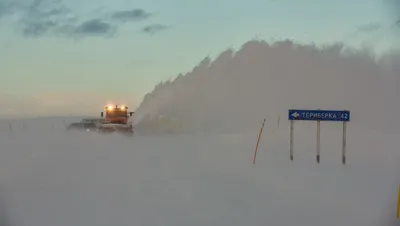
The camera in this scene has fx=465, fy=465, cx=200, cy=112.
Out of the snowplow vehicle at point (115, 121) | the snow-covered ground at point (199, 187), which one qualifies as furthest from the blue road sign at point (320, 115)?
the snowplow vehicle at point (115, 121)

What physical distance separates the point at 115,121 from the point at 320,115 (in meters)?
16.3

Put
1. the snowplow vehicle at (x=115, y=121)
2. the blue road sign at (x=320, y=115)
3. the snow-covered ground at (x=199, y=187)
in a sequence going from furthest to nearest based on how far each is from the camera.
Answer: the snowplow vehicle at (x=115, y=121), the blue road sign at (x=320, y=115), the snow-covered ground at (x=199, y=187)

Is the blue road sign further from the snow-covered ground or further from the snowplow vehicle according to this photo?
the snowplow vehicle

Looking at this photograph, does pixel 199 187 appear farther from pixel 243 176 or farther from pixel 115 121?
pixel 115 121

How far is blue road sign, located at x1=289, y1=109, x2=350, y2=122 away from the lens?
30.6 ft

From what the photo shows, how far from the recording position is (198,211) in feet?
19.0

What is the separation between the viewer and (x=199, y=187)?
280 inches

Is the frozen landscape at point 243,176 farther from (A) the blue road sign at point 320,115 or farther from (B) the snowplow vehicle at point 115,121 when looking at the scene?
(B) the snowplow vehicle at point 115,121

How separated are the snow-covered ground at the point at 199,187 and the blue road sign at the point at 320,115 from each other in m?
0.95

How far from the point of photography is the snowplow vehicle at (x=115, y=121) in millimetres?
23047

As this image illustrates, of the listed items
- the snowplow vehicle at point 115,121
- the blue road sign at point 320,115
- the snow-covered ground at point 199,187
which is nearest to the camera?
the snow-covered ground at point 199,187

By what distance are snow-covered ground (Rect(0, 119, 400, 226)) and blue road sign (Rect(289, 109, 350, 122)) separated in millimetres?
948

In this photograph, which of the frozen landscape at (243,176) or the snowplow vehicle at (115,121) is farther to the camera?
the snowplow vehicle at (115,121)

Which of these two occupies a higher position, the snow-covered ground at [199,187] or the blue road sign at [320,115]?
the blue road sign at [320,115]
